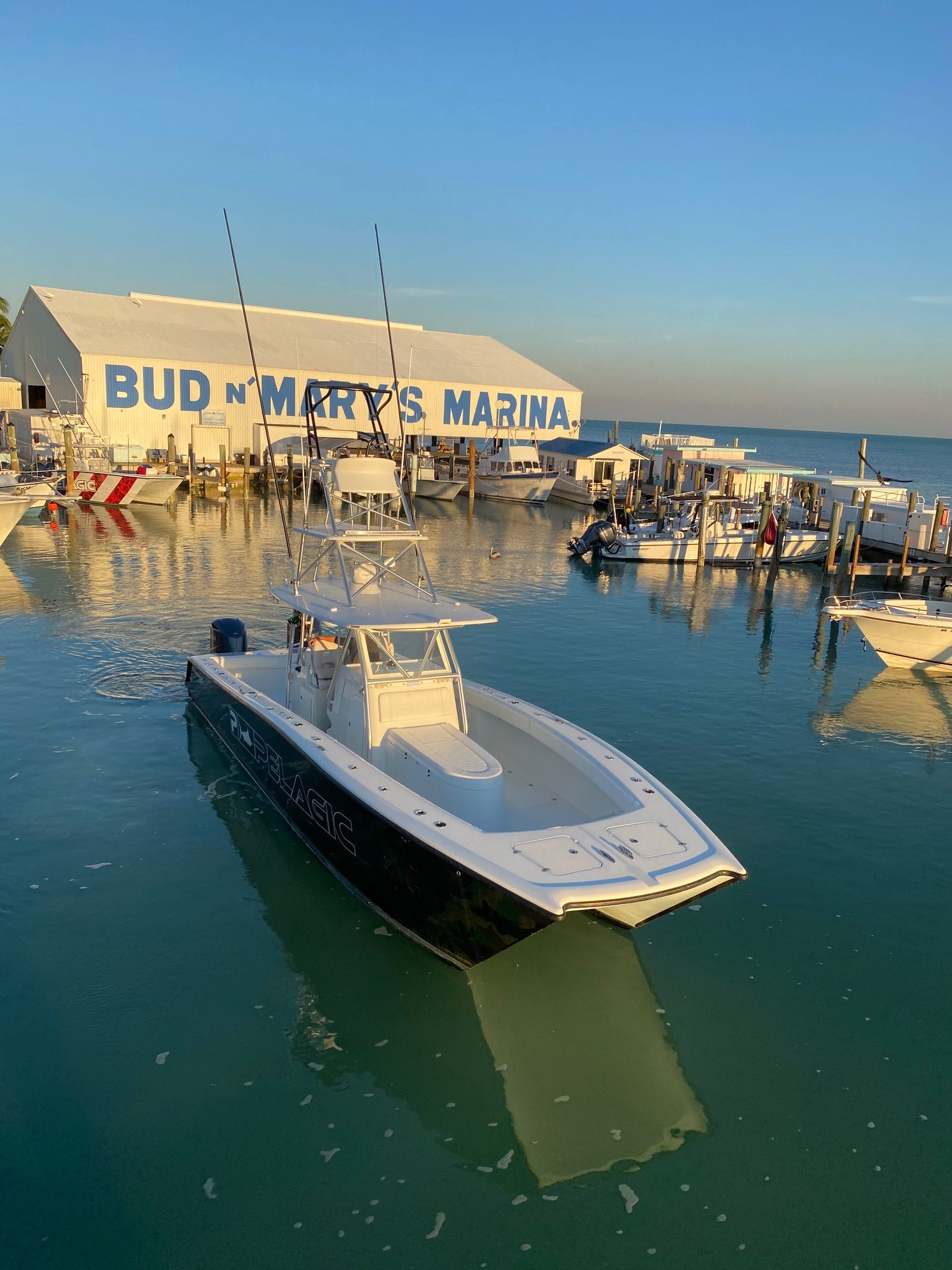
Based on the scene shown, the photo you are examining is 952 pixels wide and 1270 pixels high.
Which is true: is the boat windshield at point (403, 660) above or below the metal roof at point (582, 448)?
below

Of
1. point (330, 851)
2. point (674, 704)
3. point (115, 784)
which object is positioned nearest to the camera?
point (330, 851)

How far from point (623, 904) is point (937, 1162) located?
3.05 meters

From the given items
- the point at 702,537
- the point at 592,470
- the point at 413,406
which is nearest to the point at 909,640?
the point at 702,537

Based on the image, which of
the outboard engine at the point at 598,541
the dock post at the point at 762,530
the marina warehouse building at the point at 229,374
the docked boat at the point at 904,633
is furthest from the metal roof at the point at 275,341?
the docked boat at the point at 904,633

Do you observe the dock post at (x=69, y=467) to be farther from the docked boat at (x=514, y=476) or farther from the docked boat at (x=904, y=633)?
the docked boat at (x=904, y=633)

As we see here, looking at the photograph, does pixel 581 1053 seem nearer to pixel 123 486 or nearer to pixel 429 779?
pixel 429 779

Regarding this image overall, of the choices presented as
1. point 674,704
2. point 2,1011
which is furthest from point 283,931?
point 674,704

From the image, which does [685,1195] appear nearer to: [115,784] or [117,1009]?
[117,1009]

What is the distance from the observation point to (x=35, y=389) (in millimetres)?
54969

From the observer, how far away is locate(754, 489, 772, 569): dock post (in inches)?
1359

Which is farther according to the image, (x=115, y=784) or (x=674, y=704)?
(x=674, y=704)

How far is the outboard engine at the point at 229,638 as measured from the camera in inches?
630

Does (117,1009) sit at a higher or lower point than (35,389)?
lower

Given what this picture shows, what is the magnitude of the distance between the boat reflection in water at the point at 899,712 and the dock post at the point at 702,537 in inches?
580
